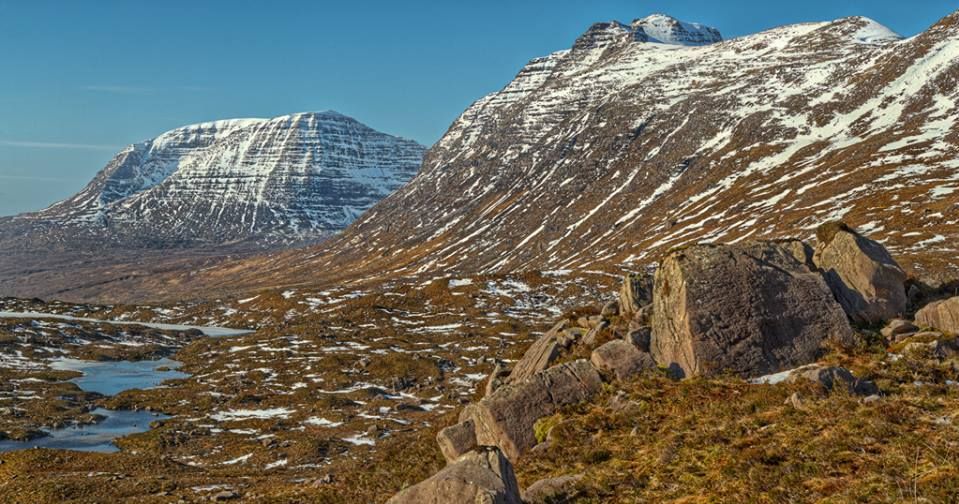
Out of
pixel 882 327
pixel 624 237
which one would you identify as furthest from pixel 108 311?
pixel 882 327

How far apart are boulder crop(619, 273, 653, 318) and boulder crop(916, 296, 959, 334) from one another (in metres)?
9.61

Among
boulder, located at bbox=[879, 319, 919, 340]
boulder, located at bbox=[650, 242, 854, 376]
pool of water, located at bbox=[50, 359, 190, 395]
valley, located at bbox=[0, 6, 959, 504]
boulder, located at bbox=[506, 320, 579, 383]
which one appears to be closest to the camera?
valley, located at bbox=[0, 6, 959, 504]

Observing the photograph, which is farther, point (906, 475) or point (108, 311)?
point (108, 311)

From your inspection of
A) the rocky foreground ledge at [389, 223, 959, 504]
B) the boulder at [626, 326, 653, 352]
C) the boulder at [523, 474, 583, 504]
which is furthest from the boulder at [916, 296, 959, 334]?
the boulder at [523, 474, 583, 504]

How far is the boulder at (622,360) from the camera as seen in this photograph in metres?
23.6

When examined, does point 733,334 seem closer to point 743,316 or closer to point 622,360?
point 743,316

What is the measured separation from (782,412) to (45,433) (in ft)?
169

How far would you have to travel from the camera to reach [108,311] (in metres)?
140

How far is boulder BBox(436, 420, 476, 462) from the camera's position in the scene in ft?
72.4

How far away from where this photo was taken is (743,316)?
2236 cm

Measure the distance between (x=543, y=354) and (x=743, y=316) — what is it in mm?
8928

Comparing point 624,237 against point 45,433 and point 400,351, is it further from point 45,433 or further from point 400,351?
point 45,433

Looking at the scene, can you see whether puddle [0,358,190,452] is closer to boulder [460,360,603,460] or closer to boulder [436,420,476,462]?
boulder [436,420,476,462]

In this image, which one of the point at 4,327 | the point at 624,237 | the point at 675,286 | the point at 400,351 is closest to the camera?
the point at 675,286
